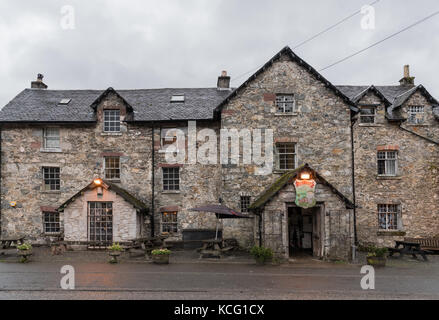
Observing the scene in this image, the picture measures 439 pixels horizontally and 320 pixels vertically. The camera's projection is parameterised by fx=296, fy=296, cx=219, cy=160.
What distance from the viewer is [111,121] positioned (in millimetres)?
19453

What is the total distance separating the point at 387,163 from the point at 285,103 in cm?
785

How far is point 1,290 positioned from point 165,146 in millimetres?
11644

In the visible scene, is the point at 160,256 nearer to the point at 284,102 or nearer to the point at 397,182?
the point at 284,102

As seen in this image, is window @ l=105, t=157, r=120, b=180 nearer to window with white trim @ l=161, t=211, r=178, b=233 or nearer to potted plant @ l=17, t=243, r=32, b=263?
window with white trim @ l=161, t=211, r=178, b=233

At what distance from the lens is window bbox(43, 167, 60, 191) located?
1930 centimetres

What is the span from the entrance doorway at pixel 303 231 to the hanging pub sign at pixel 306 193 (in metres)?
1.58

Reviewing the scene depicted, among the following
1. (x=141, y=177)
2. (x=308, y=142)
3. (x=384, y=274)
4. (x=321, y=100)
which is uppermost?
(x=321, y=100)

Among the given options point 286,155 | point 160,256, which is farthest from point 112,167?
point 286,155

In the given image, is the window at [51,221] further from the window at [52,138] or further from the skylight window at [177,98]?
the skylight window at [177,98]

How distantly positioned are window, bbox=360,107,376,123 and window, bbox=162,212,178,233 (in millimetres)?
13528

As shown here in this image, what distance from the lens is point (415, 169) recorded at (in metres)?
18.6

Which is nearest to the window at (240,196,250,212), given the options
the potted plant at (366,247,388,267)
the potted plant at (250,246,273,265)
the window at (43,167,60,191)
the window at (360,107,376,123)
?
the potted plant at (250,246,273,265)
